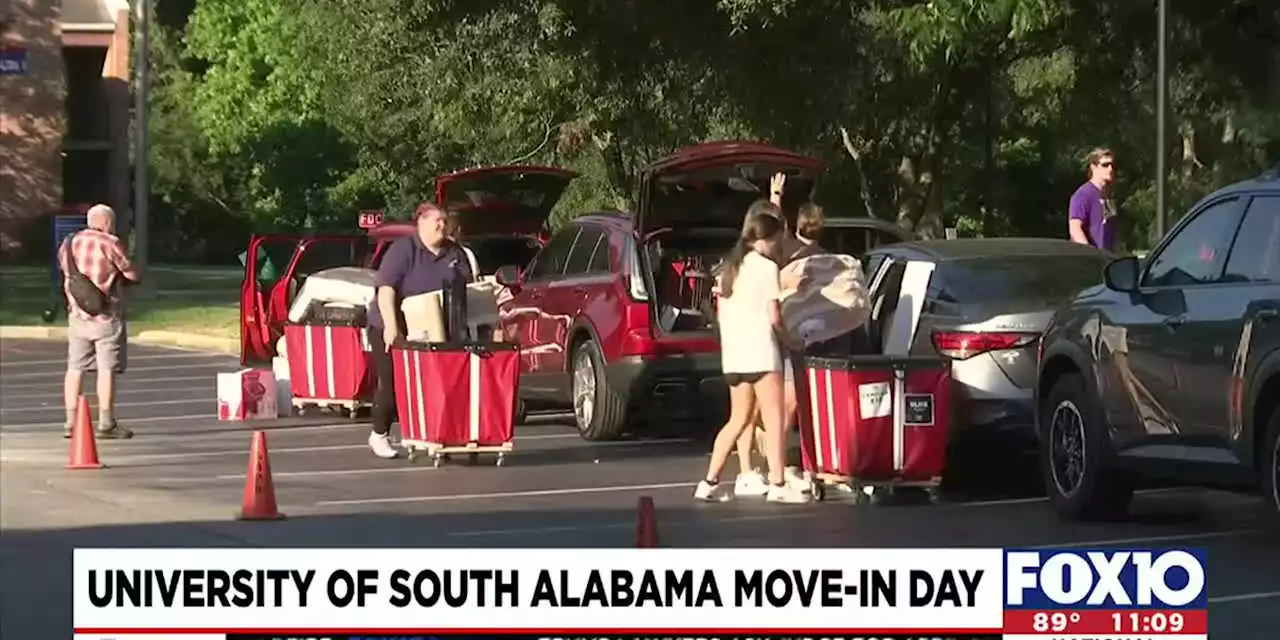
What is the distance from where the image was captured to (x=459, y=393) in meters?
15.8

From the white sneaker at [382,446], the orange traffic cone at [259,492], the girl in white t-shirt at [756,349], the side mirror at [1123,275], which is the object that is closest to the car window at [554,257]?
the white sneaker at [382,446]

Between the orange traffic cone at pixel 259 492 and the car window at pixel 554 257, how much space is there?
219 inches

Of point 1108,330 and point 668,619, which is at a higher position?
point 1108,330

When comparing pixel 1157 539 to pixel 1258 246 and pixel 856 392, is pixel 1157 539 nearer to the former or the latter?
pixel 1258 246

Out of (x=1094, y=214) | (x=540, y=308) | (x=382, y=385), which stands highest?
(x=1094, y=214)

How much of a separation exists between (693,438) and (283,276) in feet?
17.0

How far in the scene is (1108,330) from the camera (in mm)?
12445

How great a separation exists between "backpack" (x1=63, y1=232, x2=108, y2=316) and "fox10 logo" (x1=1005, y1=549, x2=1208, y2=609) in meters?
12.3

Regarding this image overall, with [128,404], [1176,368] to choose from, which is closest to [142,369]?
[128,404]

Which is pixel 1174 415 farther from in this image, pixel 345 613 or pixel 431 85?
pixel 431 85

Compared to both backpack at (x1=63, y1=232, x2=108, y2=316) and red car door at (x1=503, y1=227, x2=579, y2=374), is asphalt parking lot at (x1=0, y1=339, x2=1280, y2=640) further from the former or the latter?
backpack at (x1=63, y1=232, x2=108, y2=316)

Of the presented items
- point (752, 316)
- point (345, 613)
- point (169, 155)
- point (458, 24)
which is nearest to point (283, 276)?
point (458, 24)

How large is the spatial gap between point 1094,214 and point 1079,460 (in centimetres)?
450

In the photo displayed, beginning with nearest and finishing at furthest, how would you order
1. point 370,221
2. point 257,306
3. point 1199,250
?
point 1199,250 < point 257,306 < point 370,221
